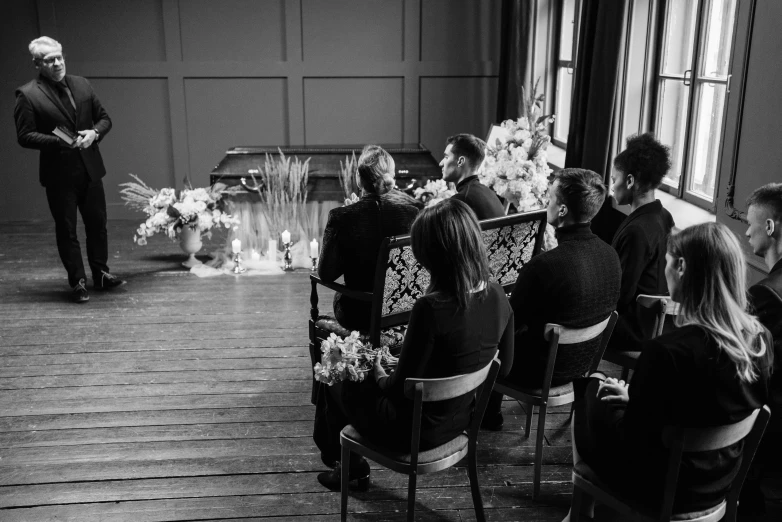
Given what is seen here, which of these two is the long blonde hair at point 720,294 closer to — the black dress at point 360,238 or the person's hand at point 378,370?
the person's hand at point 378,370

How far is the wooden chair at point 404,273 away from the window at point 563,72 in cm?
322

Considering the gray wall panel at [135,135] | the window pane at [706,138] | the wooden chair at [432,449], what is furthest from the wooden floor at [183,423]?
the gray wall panel at [135,135]

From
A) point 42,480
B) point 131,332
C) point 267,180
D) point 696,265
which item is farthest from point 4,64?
point 696,265

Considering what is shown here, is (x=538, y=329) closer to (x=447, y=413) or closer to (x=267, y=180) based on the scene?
(x=447, y=413)

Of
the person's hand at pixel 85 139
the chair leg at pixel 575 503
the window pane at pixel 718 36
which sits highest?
the window pane at pixel 718 36

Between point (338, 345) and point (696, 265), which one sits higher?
point (696, 265)

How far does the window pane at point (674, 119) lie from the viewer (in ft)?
14.1

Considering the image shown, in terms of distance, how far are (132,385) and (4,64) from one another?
4933 millimetres

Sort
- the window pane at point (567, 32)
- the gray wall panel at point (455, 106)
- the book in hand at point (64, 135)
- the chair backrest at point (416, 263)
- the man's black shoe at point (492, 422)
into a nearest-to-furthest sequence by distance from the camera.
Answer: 1. the chair backrest at point (416, 263)
2. the man's black shoe at point (492, 422)
3. the book in hand at point (64, 135)
4. the window pane at point (567, 32)
5. the gray wall panel at point (455, 106)

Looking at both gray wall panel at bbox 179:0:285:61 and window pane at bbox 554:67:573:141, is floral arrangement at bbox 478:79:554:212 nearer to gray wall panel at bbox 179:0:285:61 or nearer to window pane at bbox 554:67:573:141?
window pane at bbox 554:67:573:141

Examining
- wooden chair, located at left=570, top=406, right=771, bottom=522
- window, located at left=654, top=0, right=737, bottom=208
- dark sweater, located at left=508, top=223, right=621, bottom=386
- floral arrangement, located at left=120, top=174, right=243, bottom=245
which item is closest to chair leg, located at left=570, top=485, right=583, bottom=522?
wooden chair, located at left=570, top=406, right=771, bottom=522

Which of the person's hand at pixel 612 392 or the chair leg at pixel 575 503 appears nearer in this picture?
Answer: the person's hand at pixel 612 392

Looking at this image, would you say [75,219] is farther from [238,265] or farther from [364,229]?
[364,229]

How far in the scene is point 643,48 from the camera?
4.54 metres
